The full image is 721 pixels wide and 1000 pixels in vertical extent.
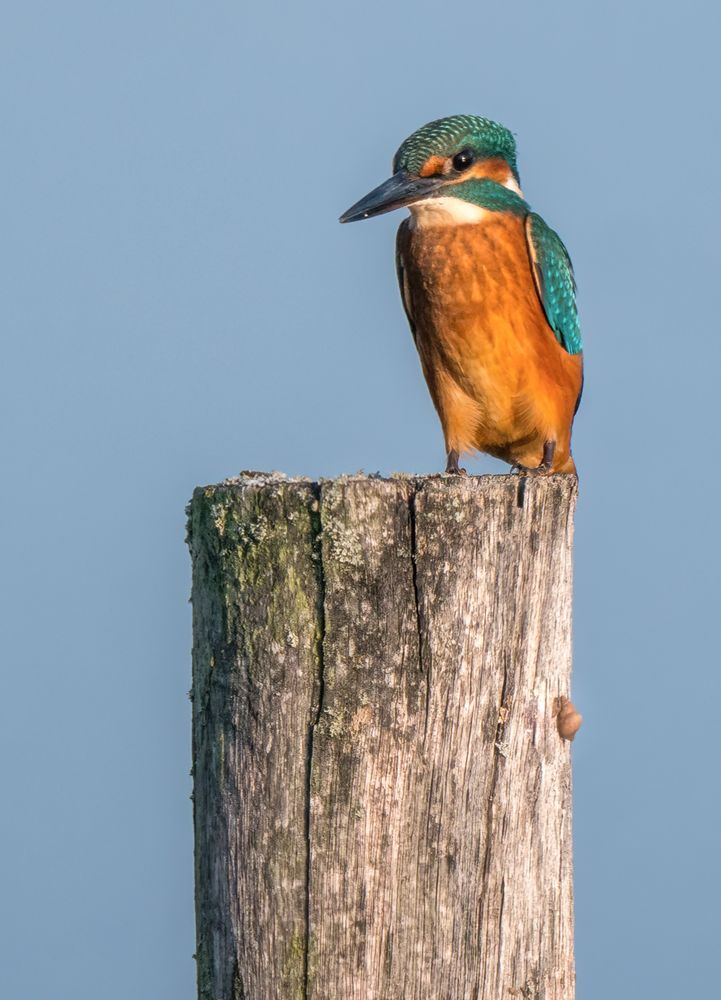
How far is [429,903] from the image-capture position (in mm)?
2646

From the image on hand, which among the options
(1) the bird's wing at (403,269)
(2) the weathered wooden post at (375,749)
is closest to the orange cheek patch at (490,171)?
(1) the bird's wing at (403,269)

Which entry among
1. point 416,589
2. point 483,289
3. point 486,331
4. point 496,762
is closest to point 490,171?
point 483,289

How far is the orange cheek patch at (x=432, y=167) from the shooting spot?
17.2ft

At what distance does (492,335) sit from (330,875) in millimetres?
3212

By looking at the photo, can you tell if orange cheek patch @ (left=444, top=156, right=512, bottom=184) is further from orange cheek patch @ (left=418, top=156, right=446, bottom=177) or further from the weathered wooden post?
the weathered wooden post

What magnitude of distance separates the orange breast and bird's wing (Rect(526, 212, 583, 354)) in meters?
0.03

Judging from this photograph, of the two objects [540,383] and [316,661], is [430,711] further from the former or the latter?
[540,383]

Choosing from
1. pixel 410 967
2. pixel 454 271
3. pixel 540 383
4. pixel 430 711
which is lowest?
pixel 410 967

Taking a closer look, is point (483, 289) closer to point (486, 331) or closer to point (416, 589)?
point (486, 331)

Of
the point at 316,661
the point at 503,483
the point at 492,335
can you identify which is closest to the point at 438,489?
the point at 503,483

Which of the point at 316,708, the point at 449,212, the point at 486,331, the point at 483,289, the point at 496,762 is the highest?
the point at 449,212

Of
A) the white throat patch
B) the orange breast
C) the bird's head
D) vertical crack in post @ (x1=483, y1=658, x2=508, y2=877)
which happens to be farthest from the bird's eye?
vertical crack in post @ (x1=483, y1=658, x2=508, y2=877)

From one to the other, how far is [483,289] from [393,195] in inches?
22.9

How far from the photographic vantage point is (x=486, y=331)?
5.40 meters
